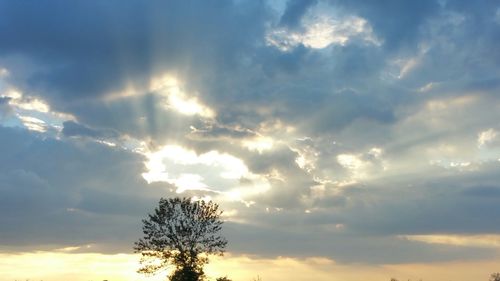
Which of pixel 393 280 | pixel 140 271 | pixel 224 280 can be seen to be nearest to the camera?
pixel 140 271

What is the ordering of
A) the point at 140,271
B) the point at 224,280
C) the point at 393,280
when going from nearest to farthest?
the point at 140,271 → the point at 224,280 → the point at 393,280

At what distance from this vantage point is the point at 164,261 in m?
101

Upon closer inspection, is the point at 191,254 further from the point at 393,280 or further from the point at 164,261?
the point at 393,280

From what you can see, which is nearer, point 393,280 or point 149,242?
point 149,242

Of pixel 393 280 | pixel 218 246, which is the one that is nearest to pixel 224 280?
pixel 218 246

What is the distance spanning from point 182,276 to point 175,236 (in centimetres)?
738

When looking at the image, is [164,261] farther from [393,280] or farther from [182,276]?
[393,280]

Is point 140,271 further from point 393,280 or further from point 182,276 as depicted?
point 393,280

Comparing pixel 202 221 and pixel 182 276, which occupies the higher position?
pixel 202 221

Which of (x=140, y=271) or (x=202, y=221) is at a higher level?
(x=202, y=221)

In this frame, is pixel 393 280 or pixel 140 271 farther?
pixel 393 280

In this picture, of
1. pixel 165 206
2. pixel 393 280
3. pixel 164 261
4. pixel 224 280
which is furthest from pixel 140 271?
pixel 393 280

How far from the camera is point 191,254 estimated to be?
100938 mm

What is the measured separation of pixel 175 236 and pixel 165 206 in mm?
5849
